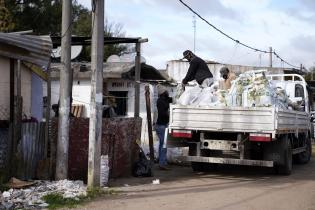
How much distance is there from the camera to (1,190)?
29.1 ft

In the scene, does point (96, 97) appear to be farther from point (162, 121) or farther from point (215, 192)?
point (162, 121)

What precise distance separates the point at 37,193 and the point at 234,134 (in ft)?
15.4

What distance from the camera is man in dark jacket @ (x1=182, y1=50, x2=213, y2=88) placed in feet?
41.9

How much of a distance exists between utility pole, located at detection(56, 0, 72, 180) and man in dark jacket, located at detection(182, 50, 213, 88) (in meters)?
3.55

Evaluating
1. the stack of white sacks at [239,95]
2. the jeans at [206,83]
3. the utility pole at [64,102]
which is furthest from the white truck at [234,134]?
the utility pole at [64,102]

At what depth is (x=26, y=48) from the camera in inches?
382

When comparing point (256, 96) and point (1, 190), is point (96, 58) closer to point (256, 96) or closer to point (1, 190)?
point (1, 190)

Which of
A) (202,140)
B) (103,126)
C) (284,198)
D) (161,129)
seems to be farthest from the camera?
(161,129)

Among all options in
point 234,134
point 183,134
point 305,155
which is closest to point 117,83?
point 305,155

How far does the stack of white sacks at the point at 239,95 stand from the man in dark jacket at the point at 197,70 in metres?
0.27

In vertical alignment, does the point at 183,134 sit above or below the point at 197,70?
below

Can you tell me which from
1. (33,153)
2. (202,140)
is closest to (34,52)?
(33,153)

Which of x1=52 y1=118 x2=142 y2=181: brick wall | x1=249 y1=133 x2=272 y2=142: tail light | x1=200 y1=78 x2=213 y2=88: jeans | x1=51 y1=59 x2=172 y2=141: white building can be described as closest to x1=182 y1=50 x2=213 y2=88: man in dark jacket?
x1=200 y1=78 x2=213 y2=88: jeans

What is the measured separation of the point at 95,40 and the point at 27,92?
3.15 m
